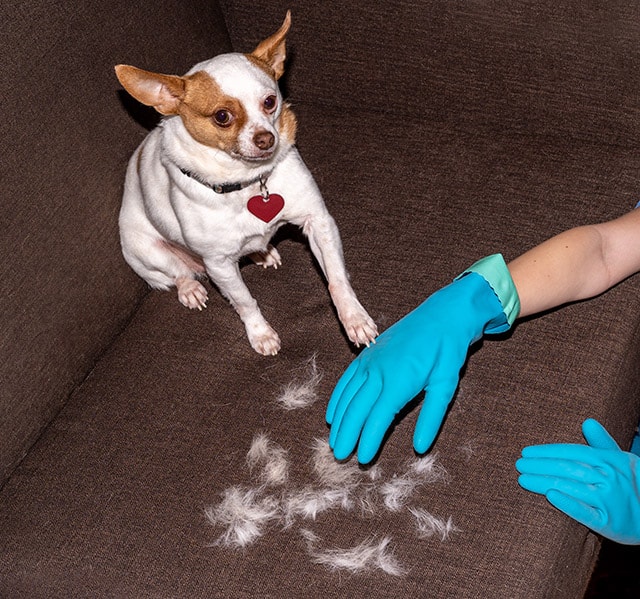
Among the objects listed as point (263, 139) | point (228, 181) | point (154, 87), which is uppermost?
point (154, 87)

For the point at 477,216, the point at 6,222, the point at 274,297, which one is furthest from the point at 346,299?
the point at 6,222

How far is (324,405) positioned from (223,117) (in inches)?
24.1

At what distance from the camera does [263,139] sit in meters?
1.54

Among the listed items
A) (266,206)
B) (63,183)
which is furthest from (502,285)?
(63,183)

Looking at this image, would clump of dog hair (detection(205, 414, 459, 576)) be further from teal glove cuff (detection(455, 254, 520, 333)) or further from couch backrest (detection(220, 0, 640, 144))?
couch backrest (detection(220, 0, 640, 144))

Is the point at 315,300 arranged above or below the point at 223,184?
below

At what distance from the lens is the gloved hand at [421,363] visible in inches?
58.4

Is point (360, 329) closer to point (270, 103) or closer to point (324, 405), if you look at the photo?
point (324, 405)

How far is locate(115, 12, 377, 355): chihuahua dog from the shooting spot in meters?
1.54

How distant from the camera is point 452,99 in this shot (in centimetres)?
207

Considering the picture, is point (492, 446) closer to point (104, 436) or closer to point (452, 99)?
point (104, 436)

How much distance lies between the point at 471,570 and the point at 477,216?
83 cm

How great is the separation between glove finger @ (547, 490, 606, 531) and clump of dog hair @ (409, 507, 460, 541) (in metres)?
0.18

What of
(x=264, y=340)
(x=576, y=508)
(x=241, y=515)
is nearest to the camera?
(x=576, y=508)
